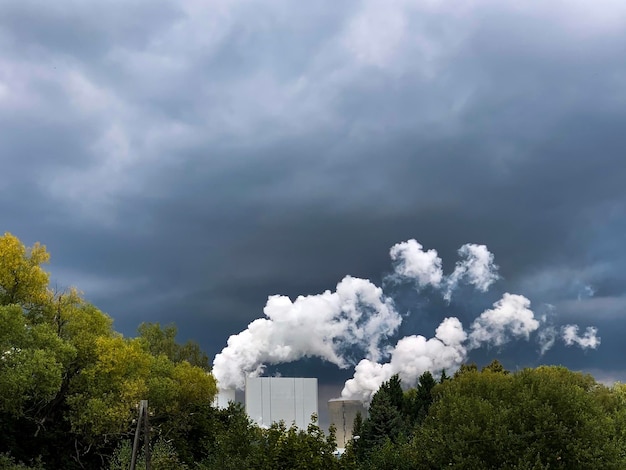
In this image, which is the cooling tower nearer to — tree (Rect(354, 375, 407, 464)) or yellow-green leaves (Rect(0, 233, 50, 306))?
tree (Rect(354, 375, 407, 464))

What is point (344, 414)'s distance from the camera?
10038 centimetres

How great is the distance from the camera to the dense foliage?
32.8 metres

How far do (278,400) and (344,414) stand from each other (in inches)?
591

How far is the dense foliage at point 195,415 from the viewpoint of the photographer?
32750 millimetres

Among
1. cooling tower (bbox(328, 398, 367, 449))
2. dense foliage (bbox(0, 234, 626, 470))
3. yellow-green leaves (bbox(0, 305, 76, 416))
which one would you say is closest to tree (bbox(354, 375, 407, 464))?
dense foliage (bbox(0, 234, 626, 470))

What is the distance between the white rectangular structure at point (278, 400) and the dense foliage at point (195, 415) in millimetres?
18369

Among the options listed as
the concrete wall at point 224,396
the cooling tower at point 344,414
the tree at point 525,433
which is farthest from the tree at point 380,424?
the cooling tower at point 344,414

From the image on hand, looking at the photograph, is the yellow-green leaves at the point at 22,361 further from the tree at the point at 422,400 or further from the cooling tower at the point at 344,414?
the cooling tower at the point at 344,414

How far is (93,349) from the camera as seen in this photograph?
5103cm

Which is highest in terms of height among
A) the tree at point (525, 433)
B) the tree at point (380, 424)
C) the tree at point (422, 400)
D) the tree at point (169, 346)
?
the tree at point (169, 346)

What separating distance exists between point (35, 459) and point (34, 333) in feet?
33.1

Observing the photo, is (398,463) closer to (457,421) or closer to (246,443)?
(457,421)

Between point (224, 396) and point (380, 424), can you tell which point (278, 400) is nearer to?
point (224, 396)

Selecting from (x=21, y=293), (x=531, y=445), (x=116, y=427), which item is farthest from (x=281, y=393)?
(x=531, y=445)
